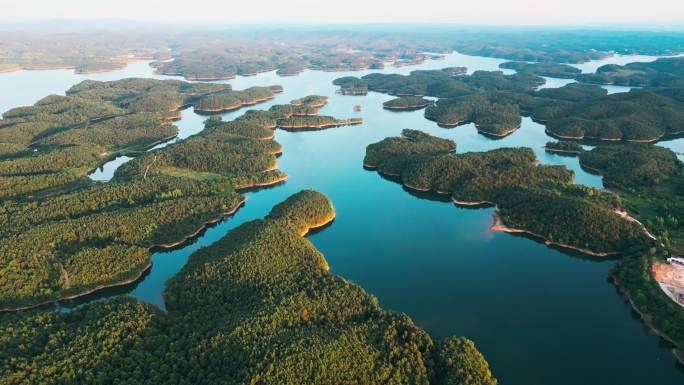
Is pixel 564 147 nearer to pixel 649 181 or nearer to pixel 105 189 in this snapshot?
pixel 649 181

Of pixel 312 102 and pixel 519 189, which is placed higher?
pixel 519 189

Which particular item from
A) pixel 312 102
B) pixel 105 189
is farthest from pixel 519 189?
pixel 312 102

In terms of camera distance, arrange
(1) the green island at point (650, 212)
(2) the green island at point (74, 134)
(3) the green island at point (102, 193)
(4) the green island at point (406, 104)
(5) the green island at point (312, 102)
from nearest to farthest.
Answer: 1. (1) the green island at point (650, 212)
2. (3) the green island at point (102, 193)
3. (2) the green island at point (74, 134)
4. (5) the green island at point (312, 102)
5. (4) the green island at point (406, 104)

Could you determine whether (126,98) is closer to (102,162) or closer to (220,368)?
(102,162)

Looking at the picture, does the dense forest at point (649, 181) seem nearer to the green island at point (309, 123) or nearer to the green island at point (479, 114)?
the green island at point (479, 114)

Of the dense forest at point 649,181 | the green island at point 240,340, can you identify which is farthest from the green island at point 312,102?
the green island at point 240,340

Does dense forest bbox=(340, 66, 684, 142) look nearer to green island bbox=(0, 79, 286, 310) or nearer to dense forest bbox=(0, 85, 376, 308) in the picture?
dense forest bbox=(0, 85, 376, 308)
